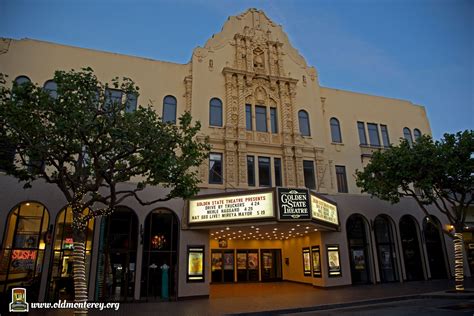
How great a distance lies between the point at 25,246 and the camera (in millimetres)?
16641

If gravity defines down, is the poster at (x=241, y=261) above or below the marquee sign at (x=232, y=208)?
below

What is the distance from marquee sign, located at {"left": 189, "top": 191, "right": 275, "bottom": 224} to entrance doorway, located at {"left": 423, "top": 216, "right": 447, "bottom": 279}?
1555 centimetres

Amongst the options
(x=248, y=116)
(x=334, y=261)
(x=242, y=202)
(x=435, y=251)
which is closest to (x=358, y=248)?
(x=334, y=261)

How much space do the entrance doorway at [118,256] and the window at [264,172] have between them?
28.1 ft

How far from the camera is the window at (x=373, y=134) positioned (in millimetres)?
26453

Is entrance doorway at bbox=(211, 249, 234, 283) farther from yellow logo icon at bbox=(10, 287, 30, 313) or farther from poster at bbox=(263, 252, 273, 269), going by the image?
yellow logo icon at bbox=(10, 287, 30, 313)

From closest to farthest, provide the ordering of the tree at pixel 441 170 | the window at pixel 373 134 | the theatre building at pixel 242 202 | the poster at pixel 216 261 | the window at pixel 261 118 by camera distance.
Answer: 1. the theatre building at pixel 242 202
2. the tree at pixel 441 170
3. the window at pixel 261 118
4. the poster at pixel 216 261
5. the window at pixel 373 134

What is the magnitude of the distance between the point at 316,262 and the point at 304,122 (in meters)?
10.4

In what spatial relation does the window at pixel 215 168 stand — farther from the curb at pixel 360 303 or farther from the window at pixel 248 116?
the curb at pixel 360 303

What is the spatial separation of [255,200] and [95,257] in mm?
9292

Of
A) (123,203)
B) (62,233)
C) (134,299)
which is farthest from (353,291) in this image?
(62,233)

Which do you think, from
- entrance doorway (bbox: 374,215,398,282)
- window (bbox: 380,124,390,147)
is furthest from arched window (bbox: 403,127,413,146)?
entrance doorway (bbox: 374,215,398,282)

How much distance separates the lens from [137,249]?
18.0 metres

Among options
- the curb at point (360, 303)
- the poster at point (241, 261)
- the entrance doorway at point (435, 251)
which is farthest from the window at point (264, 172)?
the entrance doorway at point (435, 251)
